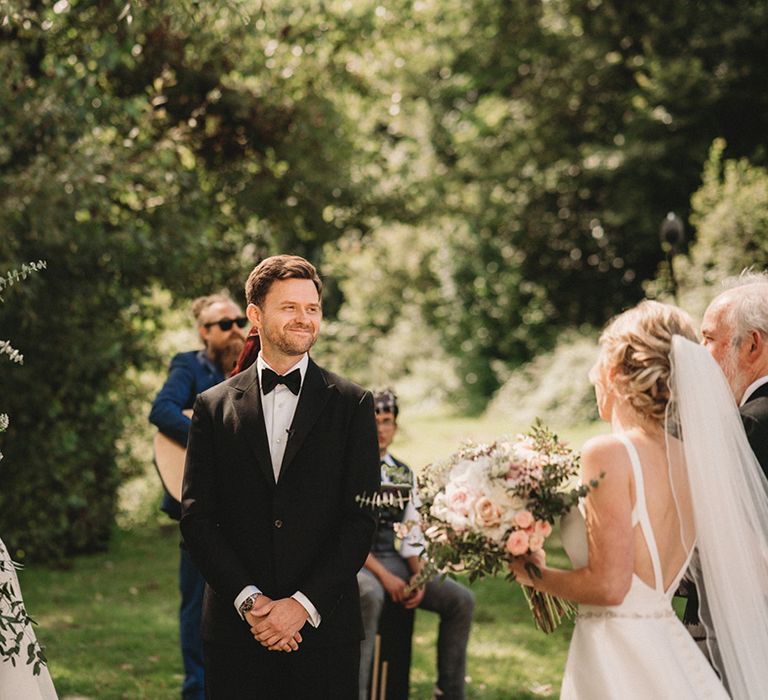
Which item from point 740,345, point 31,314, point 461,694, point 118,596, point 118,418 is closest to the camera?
point 740,345

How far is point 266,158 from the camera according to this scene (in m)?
12.1

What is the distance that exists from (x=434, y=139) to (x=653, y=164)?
716 centimetres

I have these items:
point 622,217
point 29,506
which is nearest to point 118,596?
point 29,506

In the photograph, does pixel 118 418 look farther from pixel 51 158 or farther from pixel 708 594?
pixel 708 594

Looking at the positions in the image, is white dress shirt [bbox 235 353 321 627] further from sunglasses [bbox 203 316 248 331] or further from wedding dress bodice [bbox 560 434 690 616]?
sunglasses [bbox 203 316 248 331]

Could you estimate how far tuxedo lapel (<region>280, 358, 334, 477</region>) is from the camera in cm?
361

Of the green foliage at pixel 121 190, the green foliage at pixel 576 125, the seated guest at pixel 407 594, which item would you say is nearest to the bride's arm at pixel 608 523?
the seated guest at pixel 407 594

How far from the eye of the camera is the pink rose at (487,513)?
9.87 feet

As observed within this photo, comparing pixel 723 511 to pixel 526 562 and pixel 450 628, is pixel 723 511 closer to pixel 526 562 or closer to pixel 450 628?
pixel 526 562

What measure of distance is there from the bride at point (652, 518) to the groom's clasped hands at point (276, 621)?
787mm

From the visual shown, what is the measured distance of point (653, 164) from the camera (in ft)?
79.8

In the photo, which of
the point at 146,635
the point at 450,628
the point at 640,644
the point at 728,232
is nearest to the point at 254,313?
the point at 640,644

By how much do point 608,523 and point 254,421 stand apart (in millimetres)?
1305

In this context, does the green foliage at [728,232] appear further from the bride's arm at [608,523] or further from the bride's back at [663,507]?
the bride's arm at [608,523]
